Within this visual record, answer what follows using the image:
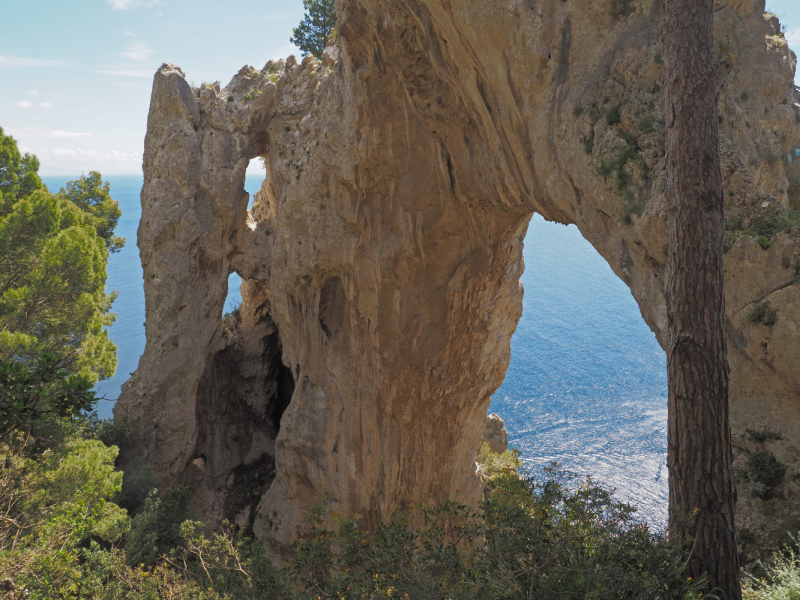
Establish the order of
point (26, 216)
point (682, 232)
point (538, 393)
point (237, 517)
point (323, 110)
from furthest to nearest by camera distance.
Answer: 1. point (538, 393)
2. point (237, 517)
3. point (323, 110)
4. point (26, 216)
5. point (682, 232)

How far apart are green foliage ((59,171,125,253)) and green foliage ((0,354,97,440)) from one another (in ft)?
45.1

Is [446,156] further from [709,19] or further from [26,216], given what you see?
[26,216]

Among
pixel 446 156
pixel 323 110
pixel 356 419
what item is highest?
pixel 323 110

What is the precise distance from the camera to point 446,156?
37.3 ft

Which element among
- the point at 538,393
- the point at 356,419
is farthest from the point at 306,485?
the point at 538,393

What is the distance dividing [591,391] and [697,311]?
2953 centimetres

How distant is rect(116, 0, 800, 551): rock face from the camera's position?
18.8 ft

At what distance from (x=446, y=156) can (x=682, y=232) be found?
23.5ft

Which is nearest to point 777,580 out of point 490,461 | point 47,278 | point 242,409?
point 47,278

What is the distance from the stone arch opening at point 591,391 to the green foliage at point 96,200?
60.7 feet

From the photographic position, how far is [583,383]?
3325cm

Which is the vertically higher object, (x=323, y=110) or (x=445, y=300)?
(x=323, y=110)

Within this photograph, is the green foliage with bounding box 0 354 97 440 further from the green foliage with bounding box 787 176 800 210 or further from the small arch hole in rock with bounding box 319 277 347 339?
the green foliage with bounding box 787 176 800 210

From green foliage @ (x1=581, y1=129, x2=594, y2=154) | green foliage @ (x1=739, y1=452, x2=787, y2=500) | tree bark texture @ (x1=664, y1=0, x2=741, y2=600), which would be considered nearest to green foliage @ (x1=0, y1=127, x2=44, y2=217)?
green foliage @ (x1=581, y1=129, x2=594, y2=154)
